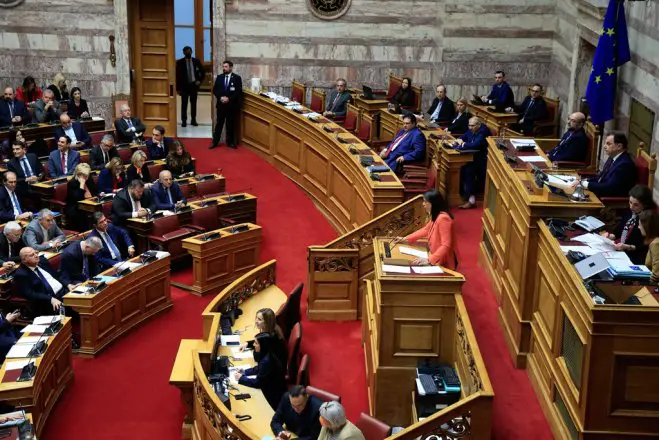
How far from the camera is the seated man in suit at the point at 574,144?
36.6 ft

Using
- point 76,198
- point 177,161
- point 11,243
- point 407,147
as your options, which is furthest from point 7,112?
point 407,147

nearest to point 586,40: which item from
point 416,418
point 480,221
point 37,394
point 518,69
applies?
point 518,69

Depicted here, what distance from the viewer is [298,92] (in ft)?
57.5

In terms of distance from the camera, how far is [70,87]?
59.4 feet

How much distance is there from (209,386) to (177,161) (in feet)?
22.0

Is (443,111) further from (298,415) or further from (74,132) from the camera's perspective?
(298,415)

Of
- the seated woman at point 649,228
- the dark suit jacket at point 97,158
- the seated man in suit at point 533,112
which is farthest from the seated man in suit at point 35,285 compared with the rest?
the seated man in suit at point 533,112

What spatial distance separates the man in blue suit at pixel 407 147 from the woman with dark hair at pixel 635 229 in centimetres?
523

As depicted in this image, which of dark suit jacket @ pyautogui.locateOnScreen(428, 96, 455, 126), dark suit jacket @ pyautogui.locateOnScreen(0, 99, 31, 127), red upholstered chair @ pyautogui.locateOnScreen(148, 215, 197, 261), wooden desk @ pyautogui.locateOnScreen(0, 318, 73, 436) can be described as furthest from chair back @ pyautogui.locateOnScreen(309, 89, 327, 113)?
wooden desk @ pyautogui.locateOnScreen(0, 318, 73, 436)

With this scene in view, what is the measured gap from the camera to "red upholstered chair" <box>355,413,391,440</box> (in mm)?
7367

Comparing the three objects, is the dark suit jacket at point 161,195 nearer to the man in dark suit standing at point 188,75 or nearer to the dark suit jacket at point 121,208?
the dark suit jacket at point 121,208

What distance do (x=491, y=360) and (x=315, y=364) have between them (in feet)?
6.69

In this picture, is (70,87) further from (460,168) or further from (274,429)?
(274,429)

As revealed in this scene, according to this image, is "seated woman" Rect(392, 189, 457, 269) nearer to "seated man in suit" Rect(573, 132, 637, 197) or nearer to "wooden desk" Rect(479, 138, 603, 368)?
"wooden desk" Rect(479, 138, 603, 368)
